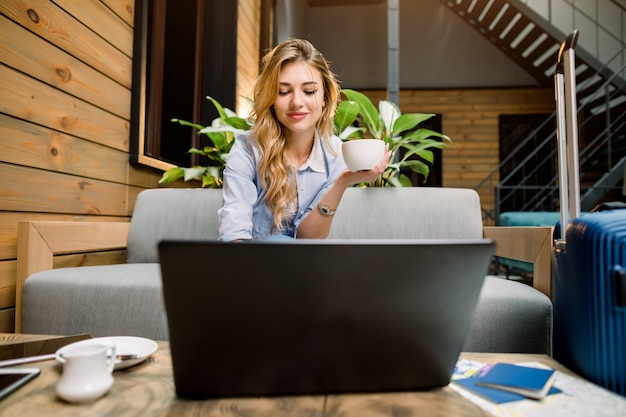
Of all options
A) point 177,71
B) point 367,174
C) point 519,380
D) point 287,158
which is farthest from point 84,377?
point 177,71

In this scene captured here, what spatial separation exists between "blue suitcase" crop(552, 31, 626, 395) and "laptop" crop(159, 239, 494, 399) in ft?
0.82

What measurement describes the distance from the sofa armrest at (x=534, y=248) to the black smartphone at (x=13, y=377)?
108 cm

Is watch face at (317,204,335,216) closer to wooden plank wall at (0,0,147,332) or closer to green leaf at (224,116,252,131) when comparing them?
green leaf at (224,116,252,131)

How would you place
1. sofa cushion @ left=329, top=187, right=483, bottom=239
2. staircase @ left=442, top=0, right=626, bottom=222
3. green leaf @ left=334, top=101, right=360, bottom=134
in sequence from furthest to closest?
staircase @ left=442, top=0, right=626, bottom=222 < green leaf @ left=334, top=101, right=360, bottom=134 < sofa cushion @ left=329, top=187, right=483, bottom=239

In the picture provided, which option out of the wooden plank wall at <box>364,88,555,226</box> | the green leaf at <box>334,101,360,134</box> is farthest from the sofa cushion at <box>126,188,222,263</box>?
the wooden plank wall at <box>364,88,555,226</box>

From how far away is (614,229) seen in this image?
1.88 feet

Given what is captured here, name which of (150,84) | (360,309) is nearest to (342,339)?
(360,309)

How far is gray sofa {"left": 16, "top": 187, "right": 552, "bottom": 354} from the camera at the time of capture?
3.71 feet

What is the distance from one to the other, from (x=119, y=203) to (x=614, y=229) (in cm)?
195

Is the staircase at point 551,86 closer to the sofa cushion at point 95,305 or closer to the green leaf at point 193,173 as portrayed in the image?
the green leaf at point 193,173

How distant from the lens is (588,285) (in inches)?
23.5

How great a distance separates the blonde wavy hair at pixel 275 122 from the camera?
1.28m

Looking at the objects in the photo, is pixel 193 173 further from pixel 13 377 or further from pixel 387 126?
pixel 13 377

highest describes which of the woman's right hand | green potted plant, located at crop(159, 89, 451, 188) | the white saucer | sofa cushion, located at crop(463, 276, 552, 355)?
green potted plant, located at crop(159, 89, 451, 188)
